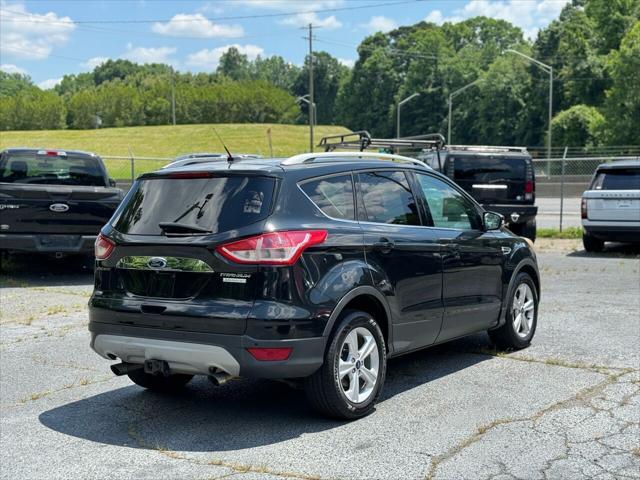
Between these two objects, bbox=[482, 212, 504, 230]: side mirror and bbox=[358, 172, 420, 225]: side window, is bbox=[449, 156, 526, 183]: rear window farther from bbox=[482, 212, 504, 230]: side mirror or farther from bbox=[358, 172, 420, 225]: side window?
bbox=[358, 172, 420, 225]: side window

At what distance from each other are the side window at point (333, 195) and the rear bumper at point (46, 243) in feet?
22.5

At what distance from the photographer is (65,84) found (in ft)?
549

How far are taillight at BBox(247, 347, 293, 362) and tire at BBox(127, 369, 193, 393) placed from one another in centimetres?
142

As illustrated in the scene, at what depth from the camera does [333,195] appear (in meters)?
5.52

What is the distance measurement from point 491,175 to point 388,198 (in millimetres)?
10531

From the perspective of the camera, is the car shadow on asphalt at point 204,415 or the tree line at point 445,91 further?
the tree line at point 445,91

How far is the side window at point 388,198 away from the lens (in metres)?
5.82

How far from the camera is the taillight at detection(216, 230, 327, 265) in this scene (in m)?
4.88

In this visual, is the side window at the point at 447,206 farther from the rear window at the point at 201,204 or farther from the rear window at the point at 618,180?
the rear window at the point at 618,180

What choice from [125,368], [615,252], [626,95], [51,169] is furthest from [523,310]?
[626,95]

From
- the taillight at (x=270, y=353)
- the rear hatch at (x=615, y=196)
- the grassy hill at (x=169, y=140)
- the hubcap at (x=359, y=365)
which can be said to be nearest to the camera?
the taillight at (x=270, y=353)

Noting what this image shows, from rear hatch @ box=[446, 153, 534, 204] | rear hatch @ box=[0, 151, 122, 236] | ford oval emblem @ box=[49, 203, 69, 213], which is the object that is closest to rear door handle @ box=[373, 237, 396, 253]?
rear hatch @ box=[0, 151, 122, 236]

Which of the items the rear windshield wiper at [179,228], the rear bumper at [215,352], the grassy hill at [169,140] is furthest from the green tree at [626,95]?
the rear bumper at [215,352]

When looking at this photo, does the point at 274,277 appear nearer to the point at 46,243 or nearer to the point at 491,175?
the point at 46,243
